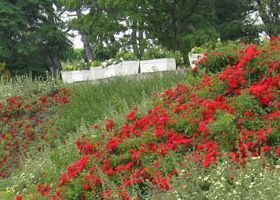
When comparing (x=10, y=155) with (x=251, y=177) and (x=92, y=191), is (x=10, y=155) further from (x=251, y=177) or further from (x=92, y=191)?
(x=251, y=177)

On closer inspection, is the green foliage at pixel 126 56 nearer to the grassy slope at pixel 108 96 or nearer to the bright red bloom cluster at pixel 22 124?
the grassy slope at pixel 108 96

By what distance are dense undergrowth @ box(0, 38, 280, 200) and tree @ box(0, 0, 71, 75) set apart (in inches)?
815

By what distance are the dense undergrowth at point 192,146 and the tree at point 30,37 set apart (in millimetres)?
20706

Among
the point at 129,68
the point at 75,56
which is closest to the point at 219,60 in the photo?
the point at 129,68

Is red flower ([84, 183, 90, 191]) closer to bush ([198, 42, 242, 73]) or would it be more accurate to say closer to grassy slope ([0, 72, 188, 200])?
bush ([198, 42, 242, 73])

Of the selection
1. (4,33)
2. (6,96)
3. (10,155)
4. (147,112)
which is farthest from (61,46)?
(147,112)

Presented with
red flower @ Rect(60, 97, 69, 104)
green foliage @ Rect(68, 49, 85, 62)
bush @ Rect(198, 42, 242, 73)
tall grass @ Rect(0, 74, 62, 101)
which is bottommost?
red flower @ Rect(60, 97, 69, 104)

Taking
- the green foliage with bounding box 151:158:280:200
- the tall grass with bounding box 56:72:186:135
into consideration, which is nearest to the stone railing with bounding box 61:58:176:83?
the tall grass with bounding box 56:72:186:135

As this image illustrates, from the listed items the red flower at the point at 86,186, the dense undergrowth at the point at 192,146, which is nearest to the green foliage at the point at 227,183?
the dense undergrowth at the point at 192,146

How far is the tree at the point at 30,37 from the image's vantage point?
27.7 meters

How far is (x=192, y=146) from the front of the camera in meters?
5.98

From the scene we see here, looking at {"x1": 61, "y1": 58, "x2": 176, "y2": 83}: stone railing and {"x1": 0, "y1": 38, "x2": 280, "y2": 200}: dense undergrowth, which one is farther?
{"x1": 61, "y1": 58, "x2": 176, "y2": 83}: stone railing

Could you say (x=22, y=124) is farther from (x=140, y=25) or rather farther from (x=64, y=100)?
(x=140, y=25)

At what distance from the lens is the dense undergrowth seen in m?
4.74
